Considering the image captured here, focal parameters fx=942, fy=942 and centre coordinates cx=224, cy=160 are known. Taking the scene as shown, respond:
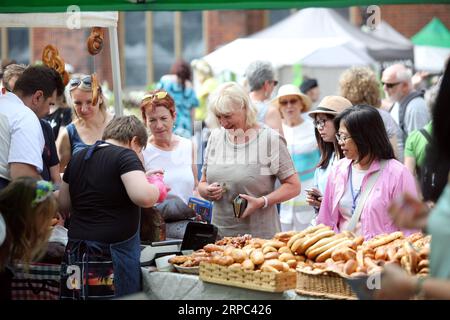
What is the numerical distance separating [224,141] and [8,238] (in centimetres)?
233

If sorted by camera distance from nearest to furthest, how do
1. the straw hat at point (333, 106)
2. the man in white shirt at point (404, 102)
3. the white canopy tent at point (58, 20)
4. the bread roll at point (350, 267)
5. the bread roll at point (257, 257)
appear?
the bread roll at point (350, 267) → the bread roll at point (257, 257) → the white canopy tent at point (58, 20) → the straw hat at point (333, 106) → the man in white shirt at point (404, 102)

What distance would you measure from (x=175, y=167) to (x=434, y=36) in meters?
13.0

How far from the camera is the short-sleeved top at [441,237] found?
2.94 metres

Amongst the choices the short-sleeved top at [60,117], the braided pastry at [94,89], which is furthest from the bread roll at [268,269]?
the short-sleeved top at [60,117]

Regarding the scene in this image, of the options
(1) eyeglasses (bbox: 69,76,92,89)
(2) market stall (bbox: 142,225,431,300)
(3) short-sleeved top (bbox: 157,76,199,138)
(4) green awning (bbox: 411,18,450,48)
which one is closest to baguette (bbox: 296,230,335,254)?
(2) market stall (bbox: 142,225,431,300)

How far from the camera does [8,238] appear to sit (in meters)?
4.22

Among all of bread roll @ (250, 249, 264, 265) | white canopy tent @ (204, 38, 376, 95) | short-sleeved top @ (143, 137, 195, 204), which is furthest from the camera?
white canopy tent @ (204, 38, 376, 95)

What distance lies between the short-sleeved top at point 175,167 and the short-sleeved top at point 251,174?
39cm

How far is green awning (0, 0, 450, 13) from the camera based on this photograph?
5.42 m

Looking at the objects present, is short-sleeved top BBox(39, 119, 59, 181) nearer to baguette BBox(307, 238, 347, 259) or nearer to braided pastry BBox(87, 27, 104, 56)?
braided pastry BBox(87, 27, 104, 56)

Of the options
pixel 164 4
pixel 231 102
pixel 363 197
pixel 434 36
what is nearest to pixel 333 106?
pixel 231 102

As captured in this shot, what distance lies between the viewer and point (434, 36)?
1866 centimetres

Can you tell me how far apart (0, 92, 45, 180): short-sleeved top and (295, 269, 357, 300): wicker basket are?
1.68 m

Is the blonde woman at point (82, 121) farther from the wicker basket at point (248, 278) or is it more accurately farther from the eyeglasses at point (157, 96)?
the wicker basket at point (248, 278)
